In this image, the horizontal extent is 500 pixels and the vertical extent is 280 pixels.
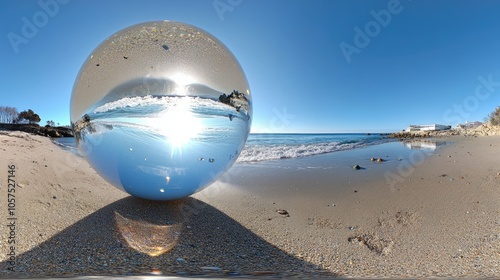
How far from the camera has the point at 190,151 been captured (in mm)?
2676

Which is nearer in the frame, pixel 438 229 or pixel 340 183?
pixel 438 229

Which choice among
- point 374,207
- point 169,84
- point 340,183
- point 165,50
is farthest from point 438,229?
point 165,50

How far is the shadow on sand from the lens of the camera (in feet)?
6.17

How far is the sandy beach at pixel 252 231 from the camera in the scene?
196 centimetres

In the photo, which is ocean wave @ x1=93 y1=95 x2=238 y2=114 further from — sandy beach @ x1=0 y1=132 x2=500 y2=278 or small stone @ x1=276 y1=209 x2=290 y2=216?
small stone @ x1=276 y1=209 x2=290 y2=216

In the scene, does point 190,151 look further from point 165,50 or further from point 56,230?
point 56,230

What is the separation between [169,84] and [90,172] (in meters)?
3.92

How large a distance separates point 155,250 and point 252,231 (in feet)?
3.20

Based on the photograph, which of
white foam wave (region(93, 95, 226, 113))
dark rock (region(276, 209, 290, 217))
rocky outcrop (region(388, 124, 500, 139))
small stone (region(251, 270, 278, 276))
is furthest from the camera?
rocky outcrop (region(388, 124, 500, 139))

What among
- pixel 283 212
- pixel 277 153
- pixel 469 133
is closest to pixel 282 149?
pixel 277 153

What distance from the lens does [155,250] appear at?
2156mm

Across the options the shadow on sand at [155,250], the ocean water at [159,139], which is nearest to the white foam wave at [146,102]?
the ocean water at [159,139]

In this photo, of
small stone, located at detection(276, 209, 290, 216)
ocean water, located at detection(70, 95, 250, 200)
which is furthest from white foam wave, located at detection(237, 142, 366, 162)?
ocean water, located at detection(70, 95, 250, 200)

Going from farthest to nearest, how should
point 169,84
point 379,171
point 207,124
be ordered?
point 379,171
point 207,124
point 169,84
